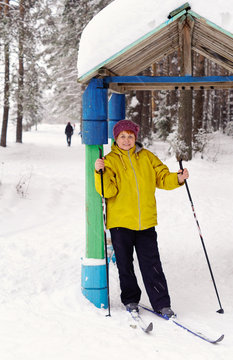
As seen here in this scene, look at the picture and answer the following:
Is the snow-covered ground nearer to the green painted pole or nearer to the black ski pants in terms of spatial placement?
the black ski pants

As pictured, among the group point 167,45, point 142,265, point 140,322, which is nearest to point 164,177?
point 142,265

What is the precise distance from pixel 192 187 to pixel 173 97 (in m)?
12.4

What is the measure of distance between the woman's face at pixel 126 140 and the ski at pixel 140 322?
169cm

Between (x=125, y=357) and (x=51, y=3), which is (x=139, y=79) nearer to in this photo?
(x=125, y=357)

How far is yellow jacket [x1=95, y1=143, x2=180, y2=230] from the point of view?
4.17 metres

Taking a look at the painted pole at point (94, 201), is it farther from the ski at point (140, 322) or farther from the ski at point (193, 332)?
the ski at point (193, 332)

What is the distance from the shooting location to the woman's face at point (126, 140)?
13.9 ft

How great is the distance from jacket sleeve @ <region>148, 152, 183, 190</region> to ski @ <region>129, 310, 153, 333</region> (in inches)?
52.1

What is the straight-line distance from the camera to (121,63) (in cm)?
481

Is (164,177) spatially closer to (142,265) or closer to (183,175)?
(183,175)

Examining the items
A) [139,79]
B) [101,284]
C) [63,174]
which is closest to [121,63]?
[139,79]

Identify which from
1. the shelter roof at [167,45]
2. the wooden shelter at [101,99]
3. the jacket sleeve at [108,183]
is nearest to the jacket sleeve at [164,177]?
the jacket sleeve at [108,183]

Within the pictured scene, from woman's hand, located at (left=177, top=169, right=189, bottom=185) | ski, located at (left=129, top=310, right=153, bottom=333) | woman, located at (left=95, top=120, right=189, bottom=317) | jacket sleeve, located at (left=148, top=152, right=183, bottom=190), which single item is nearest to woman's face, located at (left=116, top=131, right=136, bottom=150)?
woman, located at (left=95, top=120, right=189, bottom=317)

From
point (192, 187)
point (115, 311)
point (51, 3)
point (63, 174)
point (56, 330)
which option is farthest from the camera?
point (51, 3)
